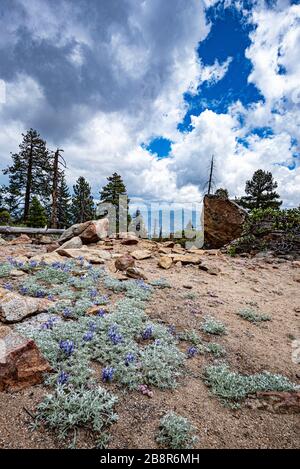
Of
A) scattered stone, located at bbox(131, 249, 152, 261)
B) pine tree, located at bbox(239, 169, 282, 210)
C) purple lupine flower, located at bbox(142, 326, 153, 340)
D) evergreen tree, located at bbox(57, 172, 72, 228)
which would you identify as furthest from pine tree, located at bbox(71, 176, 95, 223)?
purple lupine flower, located at bbox(142, 326, 153, 340)

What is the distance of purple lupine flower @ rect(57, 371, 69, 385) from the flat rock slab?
148cm

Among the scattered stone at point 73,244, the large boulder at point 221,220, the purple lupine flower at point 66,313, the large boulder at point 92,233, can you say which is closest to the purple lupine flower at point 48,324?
the purple lupine flower at point 66,313

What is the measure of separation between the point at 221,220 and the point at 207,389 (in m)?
11.7

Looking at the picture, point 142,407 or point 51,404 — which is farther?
point 142,407

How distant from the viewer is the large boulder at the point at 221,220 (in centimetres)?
1362

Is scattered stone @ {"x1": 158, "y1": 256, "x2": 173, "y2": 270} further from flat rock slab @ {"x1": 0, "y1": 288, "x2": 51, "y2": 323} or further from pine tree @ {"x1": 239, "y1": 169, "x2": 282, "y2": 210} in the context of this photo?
pine tree @ {"x1": 239, "y1": 169, "x2": 282, "y2": 210}

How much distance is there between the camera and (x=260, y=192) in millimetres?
38500

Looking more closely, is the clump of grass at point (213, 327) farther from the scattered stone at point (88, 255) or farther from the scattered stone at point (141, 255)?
the scattered stone at point (141, 255)

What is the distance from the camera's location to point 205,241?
1498 cm

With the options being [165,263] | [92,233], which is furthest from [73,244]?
[165,263]
